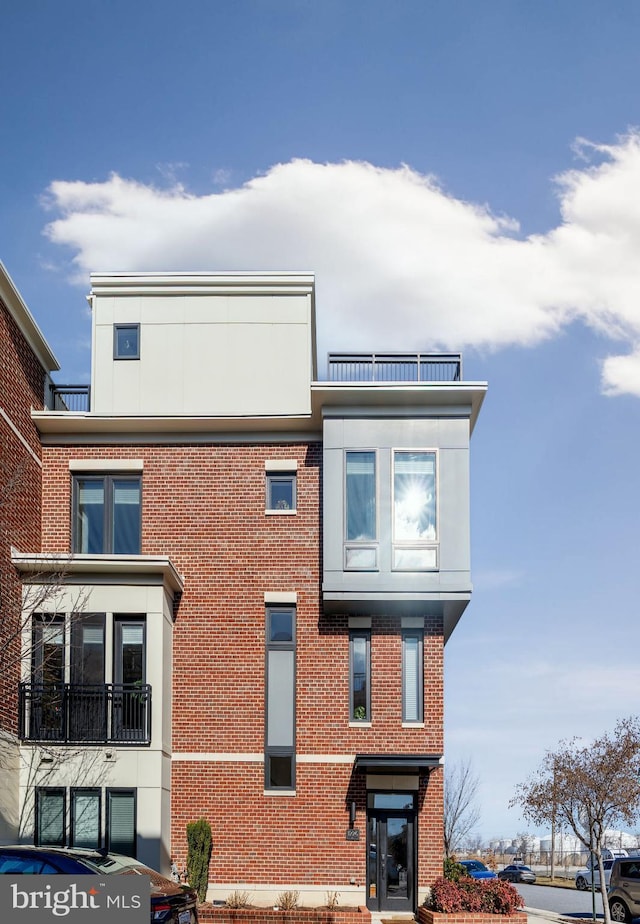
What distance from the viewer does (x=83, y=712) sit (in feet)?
79.3

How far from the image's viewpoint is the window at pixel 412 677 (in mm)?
25703

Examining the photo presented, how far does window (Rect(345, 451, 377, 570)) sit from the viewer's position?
25.6m

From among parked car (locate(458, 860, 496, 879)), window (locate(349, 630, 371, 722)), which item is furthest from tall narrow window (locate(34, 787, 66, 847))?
parked car (locate(458, 860, 496, 879))

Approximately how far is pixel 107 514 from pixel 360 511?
18.3 feet

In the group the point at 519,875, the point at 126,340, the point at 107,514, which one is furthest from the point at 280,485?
the point at 519,875

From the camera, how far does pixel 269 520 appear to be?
26.6 m

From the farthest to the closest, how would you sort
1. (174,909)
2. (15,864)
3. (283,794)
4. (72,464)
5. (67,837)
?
(72,464), (283,794), (67,837), (174,909), (15,864)

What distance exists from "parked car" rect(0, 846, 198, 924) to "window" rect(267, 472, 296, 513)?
11306 mm

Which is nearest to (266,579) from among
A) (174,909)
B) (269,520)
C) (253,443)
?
(269,520)

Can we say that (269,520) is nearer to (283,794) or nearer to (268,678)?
(268,678)

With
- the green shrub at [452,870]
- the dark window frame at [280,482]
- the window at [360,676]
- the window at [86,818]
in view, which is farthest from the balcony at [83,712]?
the green shrub at [452,870]

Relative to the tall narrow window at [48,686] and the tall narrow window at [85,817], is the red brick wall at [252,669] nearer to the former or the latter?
the tall narrow window at [85,817]

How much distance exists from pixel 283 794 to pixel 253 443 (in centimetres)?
744

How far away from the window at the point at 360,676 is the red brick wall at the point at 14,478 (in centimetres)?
686
